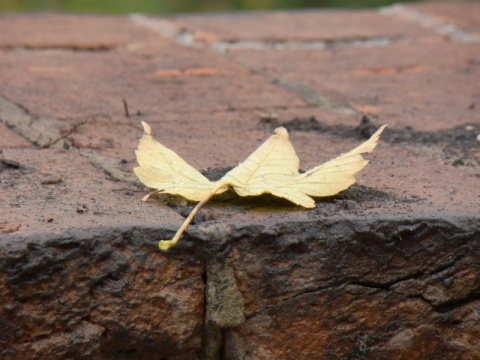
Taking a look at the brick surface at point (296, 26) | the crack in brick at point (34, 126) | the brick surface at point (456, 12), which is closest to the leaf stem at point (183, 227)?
the crack in brick at point (34, 126)

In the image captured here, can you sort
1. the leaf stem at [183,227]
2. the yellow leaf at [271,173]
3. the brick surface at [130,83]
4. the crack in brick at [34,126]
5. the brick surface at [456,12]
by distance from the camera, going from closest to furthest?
the leaf stem at [183,227], the yellow leaf at [271,173], the crack in brick at [34,126], the brick surface at [130,83], the brick surface at [456,12]

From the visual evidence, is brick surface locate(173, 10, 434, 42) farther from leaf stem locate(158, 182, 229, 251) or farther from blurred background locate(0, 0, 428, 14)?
blurred background locate(0, 0, 428, 14)

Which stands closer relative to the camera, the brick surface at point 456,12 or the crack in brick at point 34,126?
the crack in brick at point 34,126

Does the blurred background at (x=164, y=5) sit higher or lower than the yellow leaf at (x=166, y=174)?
lower

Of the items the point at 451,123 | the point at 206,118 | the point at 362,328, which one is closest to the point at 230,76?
the point at 206,118

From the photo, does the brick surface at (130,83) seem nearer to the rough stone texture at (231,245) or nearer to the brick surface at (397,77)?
the rough stone texture at (231,245)

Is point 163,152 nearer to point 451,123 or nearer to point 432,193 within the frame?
point 432,193

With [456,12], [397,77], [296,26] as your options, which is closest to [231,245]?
[397,77]
